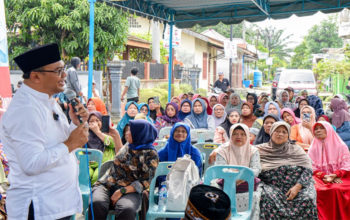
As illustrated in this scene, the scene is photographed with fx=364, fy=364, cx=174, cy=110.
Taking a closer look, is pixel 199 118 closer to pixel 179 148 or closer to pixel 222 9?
pixel 179 148

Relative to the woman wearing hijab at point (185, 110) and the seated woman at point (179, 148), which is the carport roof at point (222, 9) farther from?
the seated woman at point (179, 148)

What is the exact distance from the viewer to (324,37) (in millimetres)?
54531

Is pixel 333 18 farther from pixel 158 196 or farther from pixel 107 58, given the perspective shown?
pixel 158 196

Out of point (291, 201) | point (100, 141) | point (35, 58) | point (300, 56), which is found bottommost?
point (291, 201)

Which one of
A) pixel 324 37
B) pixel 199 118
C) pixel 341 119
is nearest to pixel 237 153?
pixel 199 118

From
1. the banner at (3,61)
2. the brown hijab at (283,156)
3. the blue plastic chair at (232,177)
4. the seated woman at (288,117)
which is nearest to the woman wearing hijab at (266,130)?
the brown hijab at (283,156)

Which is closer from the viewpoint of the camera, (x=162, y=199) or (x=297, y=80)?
(x=162, y=199)

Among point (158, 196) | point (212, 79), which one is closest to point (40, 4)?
point (158, 196)

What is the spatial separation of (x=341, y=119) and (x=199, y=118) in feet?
8.08

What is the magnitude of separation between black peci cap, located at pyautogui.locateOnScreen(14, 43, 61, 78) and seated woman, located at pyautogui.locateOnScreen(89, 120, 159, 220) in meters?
1.69

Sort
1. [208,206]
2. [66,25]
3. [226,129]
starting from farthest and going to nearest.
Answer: [66,25] → [226,129] → [208,206]

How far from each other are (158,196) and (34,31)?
35.5 feet

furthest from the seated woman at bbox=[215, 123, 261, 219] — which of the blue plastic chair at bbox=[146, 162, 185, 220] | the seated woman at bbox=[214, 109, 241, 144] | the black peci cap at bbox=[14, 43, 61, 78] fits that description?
the black peci cap at bbox=[14, 43, 61, 78]

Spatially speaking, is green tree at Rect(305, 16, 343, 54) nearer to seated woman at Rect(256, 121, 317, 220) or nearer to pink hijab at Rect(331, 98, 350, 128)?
pink hijab at Rect(331, 98, 350, 128)
